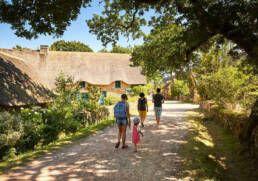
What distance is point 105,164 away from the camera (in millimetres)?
4781

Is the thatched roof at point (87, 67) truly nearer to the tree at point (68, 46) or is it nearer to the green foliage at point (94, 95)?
the green foliage at point (94, 95)

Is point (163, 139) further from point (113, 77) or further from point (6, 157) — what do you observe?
point (113, 77)

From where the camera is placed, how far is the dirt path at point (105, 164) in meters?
4.09

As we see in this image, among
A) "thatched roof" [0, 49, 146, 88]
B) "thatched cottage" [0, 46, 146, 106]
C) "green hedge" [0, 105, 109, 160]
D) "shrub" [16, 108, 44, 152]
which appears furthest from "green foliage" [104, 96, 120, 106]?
"shrub" [16, 108, 44, 152]

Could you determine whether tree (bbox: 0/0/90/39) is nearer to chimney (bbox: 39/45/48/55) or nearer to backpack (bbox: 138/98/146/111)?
backpack (bbox: 138/98/146/111)

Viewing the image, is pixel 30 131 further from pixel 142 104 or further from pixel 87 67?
pixel 87 67

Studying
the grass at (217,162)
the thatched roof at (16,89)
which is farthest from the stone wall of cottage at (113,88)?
the grass at (217,162)

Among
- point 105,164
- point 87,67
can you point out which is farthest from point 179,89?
point 105,164

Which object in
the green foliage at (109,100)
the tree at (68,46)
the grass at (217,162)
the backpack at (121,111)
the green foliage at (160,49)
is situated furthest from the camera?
the tree at (68,46)

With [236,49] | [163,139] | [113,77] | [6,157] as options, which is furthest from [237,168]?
[113,77]

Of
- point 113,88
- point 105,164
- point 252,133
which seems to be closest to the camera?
point 105,164

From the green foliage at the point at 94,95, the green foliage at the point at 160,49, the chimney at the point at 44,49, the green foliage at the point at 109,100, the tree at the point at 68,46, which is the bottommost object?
the green foliage at the point at 109,100

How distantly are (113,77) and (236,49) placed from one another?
74.9ft

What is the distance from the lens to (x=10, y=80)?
12.1m
